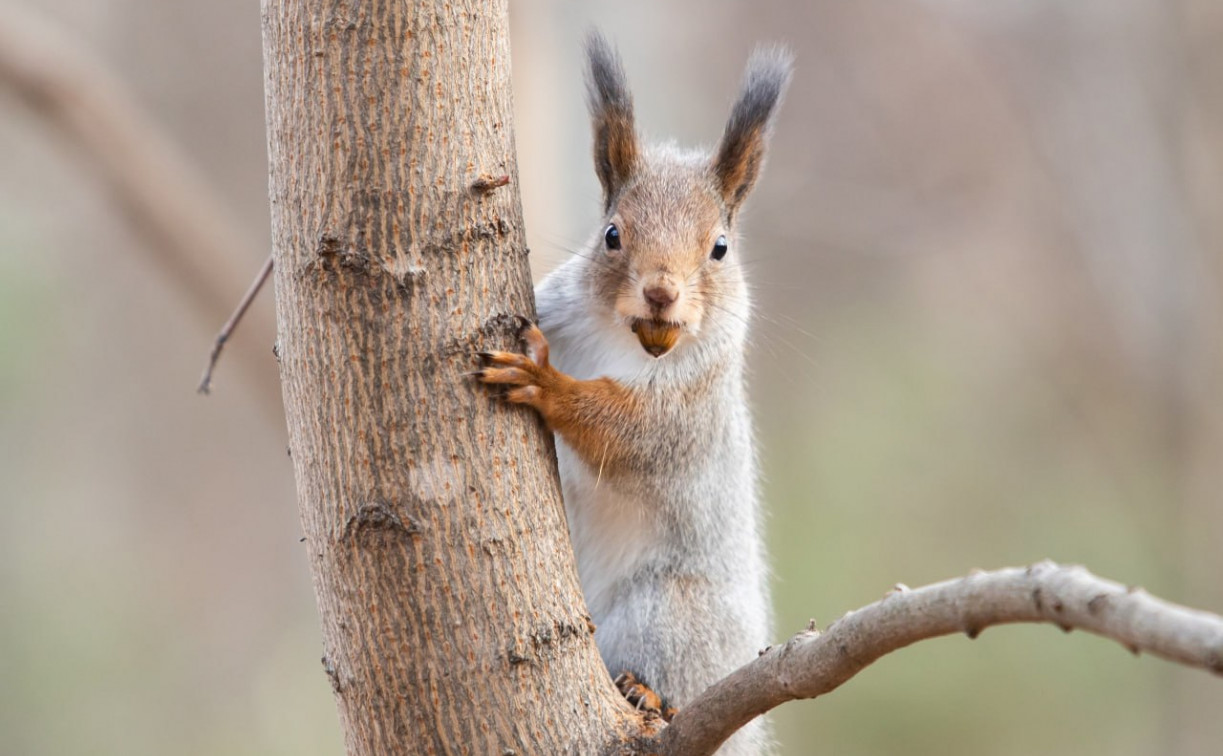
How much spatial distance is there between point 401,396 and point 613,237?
3.22 ft

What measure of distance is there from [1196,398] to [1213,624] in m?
6.30

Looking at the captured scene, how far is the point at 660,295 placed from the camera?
2.34 m

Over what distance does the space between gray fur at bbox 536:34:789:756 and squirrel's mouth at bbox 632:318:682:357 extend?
0.07 m

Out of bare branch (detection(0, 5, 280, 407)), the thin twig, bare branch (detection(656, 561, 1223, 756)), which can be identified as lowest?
bare branch (detection(656, 561, 1223, 756))

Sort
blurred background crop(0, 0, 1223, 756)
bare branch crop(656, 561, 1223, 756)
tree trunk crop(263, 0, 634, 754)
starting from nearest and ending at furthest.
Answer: bare branch crop(656, 561, 1223, 756) < tree trunk crop(263, 0, 634, 754) < blurred background crop(0, 0, 1223, 756)

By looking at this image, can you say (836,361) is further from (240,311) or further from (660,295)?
(240,311)

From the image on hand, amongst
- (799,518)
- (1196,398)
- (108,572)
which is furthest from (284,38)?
(799,518)

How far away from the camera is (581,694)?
179cm

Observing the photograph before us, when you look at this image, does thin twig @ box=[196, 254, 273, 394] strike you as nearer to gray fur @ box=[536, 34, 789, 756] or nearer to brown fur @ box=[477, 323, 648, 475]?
brown fur @ box=[477, 323, 648, 475]

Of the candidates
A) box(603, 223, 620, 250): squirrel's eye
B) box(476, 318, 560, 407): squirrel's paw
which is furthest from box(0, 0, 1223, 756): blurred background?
box(476, 318, 560, 407): squirrel's paw

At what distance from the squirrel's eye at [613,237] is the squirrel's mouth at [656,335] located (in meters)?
0.25

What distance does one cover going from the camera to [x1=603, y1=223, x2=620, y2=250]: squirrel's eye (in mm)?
2566

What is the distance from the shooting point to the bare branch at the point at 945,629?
0.95 metres

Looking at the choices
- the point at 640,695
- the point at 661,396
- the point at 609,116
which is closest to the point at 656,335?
the point at 661,396
